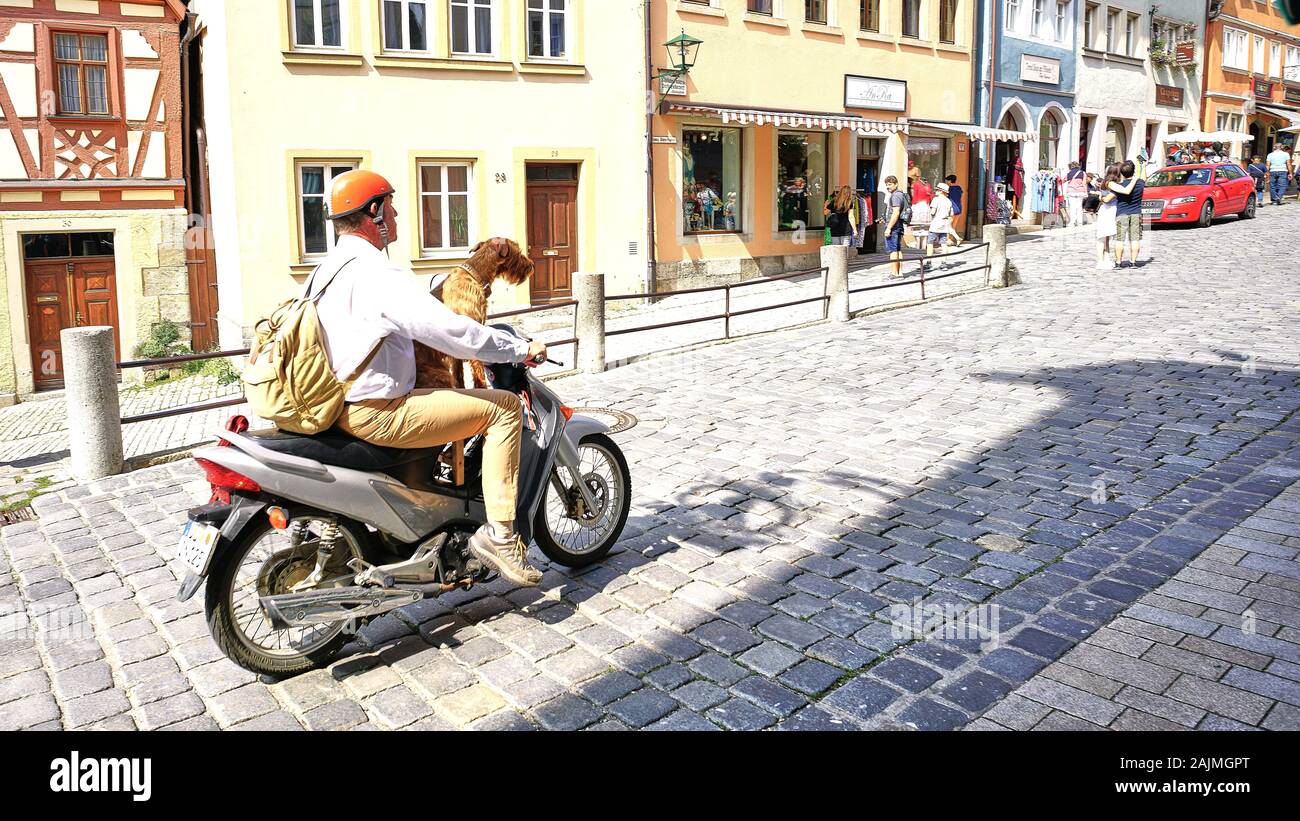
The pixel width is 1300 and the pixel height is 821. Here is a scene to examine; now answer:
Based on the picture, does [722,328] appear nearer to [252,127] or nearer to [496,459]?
[252,127]

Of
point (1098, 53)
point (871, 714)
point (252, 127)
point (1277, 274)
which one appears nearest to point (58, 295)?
point (252, 127)

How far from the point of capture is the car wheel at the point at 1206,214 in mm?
27562

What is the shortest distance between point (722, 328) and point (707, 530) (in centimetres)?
904

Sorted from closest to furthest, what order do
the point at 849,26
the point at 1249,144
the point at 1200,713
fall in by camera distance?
the point at 1200,713
the point at 849,26
the point at 1249,144

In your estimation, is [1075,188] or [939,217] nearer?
[939,217]

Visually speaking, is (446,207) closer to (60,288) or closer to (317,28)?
(317,28)

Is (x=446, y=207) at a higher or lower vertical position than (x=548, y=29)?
lower

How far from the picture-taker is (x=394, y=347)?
4340 millimetres

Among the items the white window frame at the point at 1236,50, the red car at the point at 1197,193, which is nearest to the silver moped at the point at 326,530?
the red car at the point at 1197,193

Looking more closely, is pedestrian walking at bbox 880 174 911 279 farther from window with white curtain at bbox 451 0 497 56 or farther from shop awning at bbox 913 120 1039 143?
window with white curtain at bbox 451 0 497 56

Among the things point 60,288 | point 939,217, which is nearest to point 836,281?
point 939,217

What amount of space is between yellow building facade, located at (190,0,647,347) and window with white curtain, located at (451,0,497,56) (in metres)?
0.02

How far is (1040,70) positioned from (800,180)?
10.8 metres
